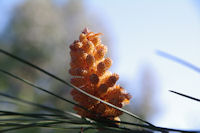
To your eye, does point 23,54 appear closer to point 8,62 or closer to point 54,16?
point 8,62

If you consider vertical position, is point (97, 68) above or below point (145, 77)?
below

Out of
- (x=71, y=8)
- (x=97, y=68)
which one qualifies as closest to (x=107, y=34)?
(x=71, y=8)

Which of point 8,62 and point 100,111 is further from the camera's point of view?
point 8,62

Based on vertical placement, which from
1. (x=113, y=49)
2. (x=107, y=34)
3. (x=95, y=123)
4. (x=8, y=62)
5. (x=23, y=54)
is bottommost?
(x=95, y=123)

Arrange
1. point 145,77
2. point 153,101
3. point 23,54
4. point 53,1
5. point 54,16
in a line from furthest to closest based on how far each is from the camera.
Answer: point 145,77 → point 153,101 → point 53,1 → point 54,16 → point 23,54

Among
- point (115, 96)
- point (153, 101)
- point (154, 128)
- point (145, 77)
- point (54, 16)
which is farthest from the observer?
point (145, 77)

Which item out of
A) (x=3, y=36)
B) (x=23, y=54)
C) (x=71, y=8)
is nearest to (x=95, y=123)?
(x=23, y=54)

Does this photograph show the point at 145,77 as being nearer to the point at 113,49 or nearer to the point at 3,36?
the point at 113,49
